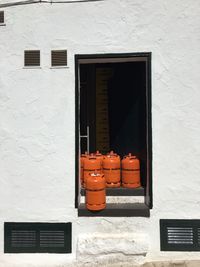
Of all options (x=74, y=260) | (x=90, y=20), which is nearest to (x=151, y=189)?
(x=74, y=260)

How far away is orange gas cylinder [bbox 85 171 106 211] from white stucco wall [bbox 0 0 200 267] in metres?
0.21

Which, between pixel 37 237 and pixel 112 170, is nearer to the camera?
pixel 37 237

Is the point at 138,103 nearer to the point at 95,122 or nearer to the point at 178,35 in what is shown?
the point at 95,122

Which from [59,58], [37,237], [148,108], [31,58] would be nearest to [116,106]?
[148,108]

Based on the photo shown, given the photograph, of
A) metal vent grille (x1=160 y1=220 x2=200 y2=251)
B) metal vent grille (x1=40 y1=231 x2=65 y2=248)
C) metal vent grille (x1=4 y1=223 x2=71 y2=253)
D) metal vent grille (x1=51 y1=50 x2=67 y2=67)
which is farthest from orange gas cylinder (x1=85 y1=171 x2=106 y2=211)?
metal vent grille (x1=51 y1=50 x2=67 y2=67)

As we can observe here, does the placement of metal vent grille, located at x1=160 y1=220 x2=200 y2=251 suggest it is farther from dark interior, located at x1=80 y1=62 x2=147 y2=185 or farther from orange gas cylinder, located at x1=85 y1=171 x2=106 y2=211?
dark interior, located at x1=80 y1=62 x2=147 y2=185

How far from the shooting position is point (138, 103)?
6906mm

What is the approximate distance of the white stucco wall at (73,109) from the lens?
213 inches

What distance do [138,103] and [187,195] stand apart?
213 cm

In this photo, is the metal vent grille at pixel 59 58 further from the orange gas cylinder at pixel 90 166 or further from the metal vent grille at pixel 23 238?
the metal vent grille at pixel 23 238

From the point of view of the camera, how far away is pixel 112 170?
607 centimetres

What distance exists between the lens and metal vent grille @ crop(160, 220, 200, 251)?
18.0 feet

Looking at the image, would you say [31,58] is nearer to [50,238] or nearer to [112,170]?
[112,170]

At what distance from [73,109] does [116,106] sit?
1881 millimetres
